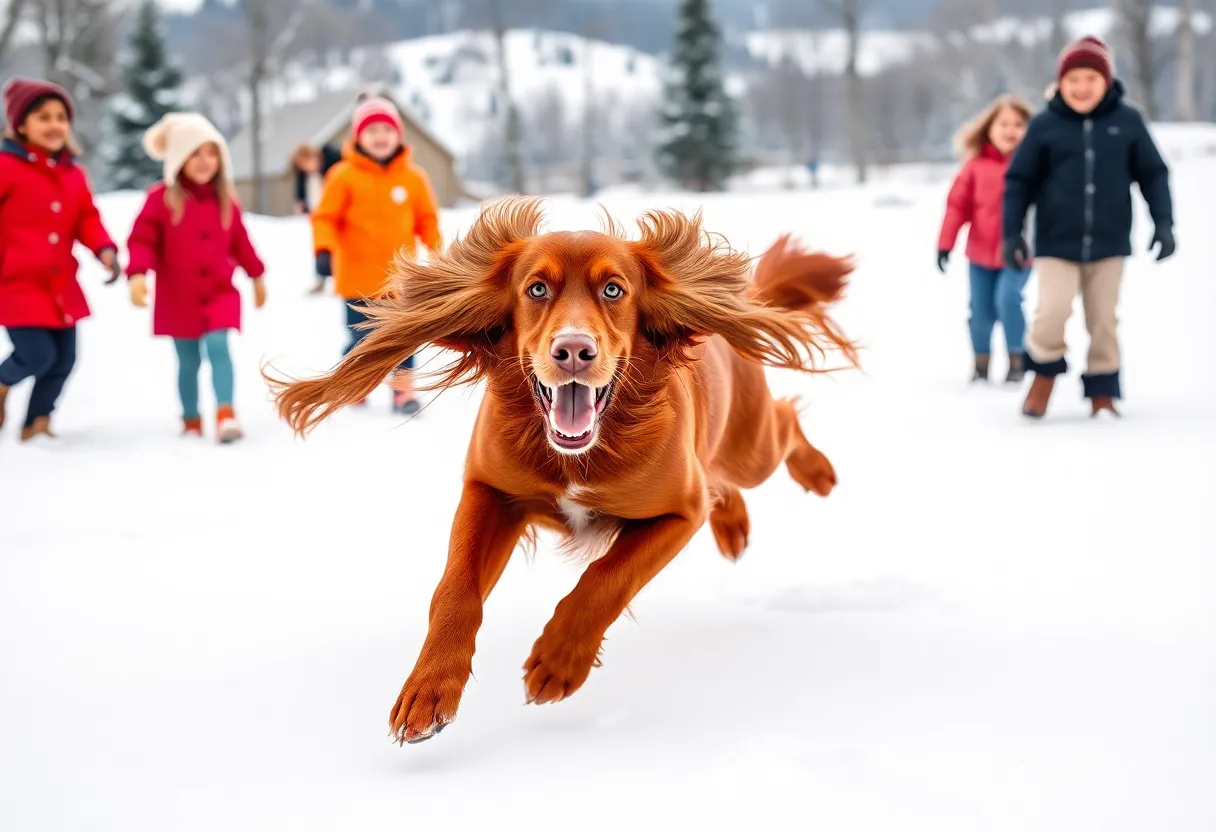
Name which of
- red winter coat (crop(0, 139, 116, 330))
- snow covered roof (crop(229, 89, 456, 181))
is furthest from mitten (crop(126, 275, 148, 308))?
snow covered roof (crop(229, 89, 456, 181))

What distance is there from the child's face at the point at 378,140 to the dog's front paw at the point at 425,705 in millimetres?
5150

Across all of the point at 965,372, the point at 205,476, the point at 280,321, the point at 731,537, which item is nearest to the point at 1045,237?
the point at 965,372

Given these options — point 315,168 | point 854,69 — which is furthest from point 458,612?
point 854,69

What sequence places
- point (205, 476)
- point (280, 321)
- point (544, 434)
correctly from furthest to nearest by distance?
point (280, 321) < point (205, 476) < point (544, 434)

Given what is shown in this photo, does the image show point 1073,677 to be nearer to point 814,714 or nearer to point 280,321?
point 814,714

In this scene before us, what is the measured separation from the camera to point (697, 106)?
1293 inches

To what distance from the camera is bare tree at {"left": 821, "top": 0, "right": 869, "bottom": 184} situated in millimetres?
27625

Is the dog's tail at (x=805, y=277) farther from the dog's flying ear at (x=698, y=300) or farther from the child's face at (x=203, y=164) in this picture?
the child's face at (x=203, y=164)

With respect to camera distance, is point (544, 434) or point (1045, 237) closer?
point (544, 434)

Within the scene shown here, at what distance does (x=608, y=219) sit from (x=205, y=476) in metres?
3.35

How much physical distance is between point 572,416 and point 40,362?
4544 mm

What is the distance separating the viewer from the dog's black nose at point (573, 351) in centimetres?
227

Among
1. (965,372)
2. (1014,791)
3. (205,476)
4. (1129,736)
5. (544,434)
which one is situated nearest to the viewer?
(1014,791)

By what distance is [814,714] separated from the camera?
2516 millimetres
